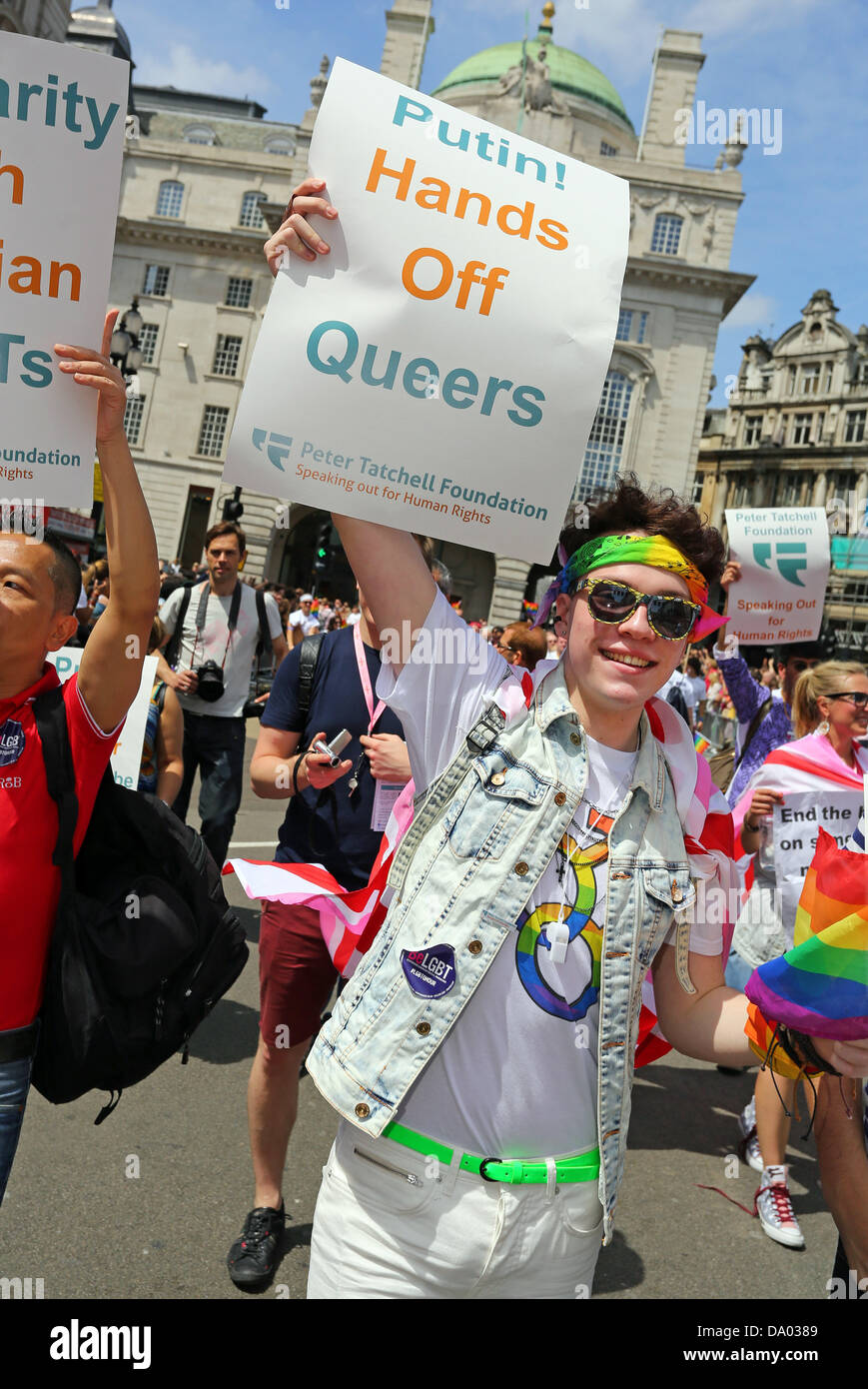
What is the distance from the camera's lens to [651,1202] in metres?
4.32

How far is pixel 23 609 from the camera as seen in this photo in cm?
231

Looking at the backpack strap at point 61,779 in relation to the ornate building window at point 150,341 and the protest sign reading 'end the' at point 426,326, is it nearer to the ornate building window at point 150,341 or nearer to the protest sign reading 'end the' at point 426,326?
the protest sign reading 'end the' at point 426,326

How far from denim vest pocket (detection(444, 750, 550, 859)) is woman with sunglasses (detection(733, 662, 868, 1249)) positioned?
9.85ft

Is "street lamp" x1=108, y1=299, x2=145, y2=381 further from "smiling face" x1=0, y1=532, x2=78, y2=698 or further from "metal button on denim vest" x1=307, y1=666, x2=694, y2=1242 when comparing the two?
"metal button on denim vest" x1=307, y1=666, x2=694, y2=1242

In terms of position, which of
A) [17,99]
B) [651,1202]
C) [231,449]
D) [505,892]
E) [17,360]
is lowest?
[651,1202]

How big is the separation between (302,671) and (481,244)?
6.48ft

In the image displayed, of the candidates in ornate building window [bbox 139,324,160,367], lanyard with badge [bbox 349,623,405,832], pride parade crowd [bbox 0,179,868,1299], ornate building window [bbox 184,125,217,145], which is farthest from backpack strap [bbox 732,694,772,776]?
ornate building window [bbox 184,125,217,145]

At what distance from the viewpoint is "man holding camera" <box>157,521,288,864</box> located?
613cm

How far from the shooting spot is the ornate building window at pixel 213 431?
47.9 meters

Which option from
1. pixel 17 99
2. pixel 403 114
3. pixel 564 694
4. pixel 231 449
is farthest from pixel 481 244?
pixel 17 99

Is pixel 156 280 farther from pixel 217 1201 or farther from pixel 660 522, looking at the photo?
pixel 660 522

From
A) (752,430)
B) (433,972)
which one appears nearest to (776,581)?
(433,972)

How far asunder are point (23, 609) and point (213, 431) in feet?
158

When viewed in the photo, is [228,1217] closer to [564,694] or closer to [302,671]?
[302,671]
